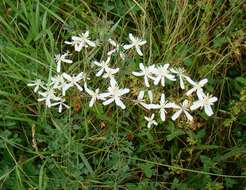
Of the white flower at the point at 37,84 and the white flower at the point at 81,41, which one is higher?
the white flower at the point at 81,41

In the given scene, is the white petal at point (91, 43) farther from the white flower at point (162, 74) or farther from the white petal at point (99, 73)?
the white flower at point (162, 74)

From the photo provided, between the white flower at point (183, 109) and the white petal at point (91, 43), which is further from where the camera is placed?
the white petal at point (91, 43)

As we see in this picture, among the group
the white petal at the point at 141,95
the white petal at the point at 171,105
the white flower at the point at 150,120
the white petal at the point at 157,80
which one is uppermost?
the white petal at the point at 157,80

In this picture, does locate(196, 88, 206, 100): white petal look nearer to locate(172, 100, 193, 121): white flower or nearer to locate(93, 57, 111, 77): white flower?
locate(172, 100, 193, 121): white flower

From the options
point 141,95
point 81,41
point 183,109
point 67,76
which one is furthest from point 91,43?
point 183,109

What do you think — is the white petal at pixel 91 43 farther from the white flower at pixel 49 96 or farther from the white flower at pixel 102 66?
the white flower at pixel 49 96

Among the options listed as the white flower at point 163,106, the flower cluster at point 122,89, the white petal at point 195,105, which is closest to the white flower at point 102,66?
the flower cluster at point 122,89

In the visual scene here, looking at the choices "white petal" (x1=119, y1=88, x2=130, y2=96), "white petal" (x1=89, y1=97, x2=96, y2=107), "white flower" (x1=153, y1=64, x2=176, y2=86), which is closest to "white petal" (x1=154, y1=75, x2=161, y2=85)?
"white flower" (x1=153, y1=64, x2=176, y2=86)
